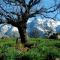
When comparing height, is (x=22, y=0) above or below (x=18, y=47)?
above

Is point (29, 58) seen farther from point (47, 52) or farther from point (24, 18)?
point (24, 18)

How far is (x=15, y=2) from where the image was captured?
1449 cm

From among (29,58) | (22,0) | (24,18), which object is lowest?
(29,58)

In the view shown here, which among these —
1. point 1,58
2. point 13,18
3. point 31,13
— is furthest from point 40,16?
point 1,58

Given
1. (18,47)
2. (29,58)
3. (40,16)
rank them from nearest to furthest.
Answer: (29,58) → (18,47) → (40,16)

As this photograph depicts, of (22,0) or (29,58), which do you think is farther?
(22,0)

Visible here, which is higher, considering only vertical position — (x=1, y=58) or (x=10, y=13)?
(x=10, y=13)

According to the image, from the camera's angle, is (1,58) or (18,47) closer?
(1,58)

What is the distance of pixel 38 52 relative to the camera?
11.9 metres

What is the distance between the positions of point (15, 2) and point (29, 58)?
4.45 meters

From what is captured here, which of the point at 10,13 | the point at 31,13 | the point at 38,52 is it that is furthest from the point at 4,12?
the point at 38,52

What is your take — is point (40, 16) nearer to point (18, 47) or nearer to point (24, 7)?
point (24, 7)

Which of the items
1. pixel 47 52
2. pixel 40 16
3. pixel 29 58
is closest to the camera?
pixel 29 58

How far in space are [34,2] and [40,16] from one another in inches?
41.7
